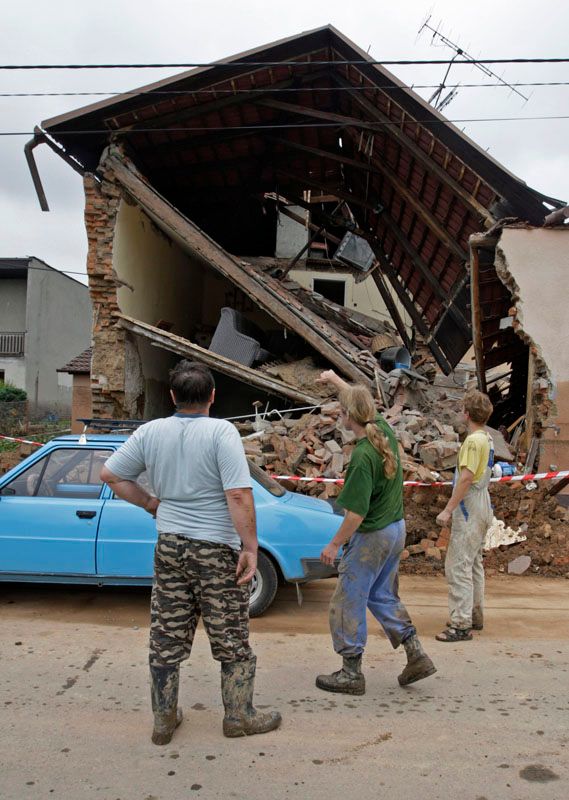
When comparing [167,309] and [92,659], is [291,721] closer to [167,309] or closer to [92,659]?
[92,659]

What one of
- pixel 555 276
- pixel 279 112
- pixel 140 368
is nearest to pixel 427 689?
pixel 555 276

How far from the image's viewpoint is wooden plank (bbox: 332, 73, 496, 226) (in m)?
10.2

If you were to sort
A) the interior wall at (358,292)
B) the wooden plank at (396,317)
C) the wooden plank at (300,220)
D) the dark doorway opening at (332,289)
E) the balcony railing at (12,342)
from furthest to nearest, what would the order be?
the balcony railing at (12,342) → the dark doorway opening at (332,289) → the interior wall at (358,292) → the wooden plank at (300,220) → the wooden plank at (396,317)

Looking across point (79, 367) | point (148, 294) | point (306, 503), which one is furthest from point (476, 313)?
point (79, 367)

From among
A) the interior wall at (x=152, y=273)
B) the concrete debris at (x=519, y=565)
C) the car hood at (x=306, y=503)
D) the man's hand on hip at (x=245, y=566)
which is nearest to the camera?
the man's hand on hip at (x=245, y=566)

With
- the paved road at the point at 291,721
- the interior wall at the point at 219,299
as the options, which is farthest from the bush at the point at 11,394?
the paved road at the point at 291,721

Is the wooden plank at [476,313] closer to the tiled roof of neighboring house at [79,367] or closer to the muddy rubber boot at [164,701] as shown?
the muddy rubber boot at [164,701]

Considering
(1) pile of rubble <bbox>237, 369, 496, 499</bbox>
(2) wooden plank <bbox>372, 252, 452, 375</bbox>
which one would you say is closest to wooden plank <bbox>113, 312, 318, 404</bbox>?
(1) pile of rubble <bbox>237, 369, 496, 499</bbox>

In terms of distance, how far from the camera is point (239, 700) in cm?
315

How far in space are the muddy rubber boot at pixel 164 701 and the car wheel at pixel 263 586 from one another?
Result: 205 centimetres

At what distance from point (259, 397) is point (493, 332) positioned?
639cm

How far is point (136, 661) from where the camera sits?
4270 mm

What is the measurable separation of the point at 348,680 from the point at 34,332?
32.3 metres

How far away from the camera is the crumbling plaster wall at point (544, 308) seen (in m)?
8.83
